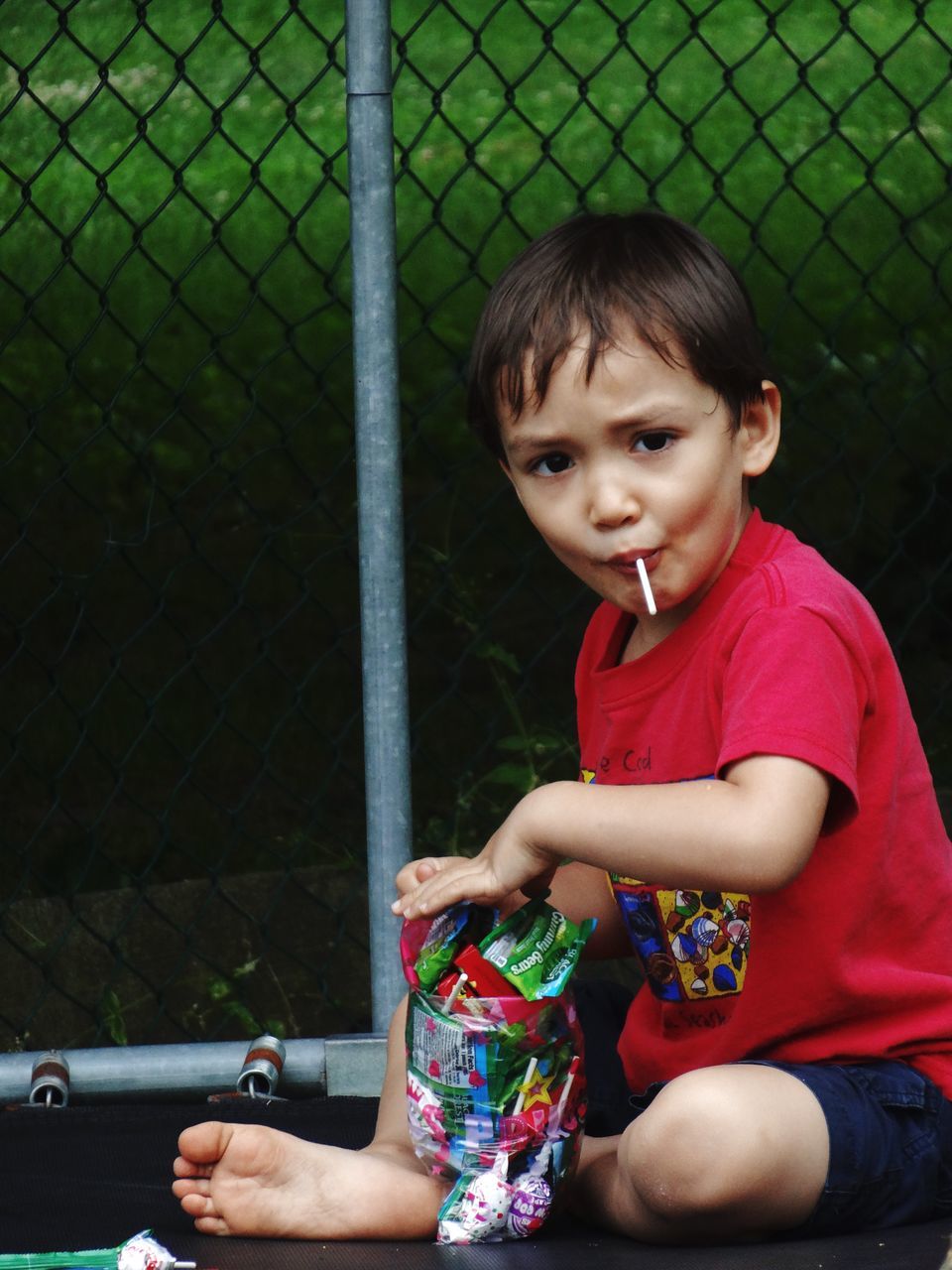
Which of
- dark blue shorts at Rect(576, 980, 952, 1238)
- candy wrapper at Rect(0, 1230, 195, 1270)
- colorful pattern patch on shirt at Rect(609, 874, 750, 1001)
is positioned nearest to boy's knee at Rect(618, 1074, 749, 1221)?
dark blue shorts at Rect(576, 980, 952, 1238)

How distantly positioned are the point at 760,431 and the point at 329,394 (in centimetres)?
170

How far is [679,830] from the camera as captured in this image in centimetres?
135

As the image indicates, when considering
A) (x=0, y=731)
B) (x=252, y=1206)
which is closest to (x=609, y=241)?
(x=252, y=1206)

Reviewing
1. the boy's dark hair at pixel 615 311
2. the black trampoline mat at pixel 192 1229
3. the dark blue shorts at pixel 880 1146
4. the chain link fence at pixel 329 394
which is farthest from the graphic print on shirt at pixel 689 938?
the chain link fence at pixel 329 394

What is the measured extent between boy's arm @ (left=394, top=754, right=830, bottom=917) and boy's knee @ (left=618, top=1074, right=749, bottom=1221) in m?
0.17

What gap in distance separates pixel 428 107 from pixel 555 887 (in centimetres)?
219

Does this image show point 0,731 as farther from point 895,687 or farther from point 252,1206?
point 895,687

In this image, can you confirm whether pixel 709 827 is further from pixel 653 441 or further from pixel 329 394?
pixel 329 394

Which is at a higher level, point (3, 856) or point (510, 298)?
point (510, 298)

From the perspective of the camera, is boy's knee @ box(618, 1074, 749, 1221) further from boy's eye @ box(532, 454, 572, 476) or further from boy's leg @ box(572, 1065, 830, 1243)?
boy's eye @ box(532, 454, 572, 476)

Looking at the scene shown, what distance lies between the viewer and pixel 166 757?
3324mm

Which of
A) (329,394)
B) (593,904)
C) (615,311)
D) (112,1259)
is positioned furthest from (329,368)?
(112,1259)

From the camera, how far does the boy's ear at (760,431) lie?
154cm

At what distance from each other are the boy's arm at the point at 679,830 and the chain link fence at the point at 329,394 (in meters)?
1.66
